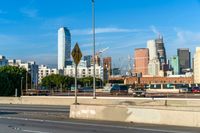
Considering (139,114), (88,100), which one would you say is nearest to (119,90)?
(88,100)

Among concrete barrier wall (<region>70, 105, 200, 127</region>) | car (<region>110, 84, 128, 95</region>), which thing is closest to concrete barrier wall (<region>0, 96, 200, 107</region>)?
concrete barrier wall (<region>70, 105, 200, 127</region>)

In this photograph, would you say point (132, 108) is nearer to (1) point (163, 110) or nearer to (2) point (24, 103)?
(1) point (163, 110)

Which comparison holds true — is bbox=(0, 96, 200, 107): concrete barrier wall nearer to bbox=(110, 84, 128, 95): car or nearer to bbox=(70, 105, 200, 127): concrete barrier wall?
bbox=(70, 105, 200, 127): concrete barrier wall

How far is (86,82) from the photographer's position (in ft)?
644

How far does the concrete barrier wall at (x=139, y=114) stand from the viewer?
20047mm

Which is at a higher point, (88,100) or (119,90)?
(119,90)

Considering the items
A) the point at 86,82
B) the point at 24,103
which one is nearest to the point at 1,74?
the point at 24,103

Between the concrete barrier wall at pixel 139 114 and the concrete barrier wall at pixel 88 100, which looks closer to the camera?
the concrete barrier wall at pixel 139 114

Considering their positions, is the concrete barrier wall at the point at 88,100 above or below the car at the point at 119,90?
below

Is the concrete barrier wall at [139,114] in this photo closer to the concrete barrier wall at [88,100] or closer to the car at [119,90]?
the concrete barrier wall at [88,100]

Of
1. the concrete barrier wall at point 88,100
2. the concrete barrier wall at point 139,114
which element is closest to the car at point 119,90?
the concrete barrier wall at point 88,100

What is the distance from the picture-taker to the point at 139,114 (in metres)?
22.3

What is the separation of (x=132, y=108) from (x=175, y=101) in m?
21.6

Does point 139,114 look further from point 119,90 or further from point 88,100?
point 119,90
